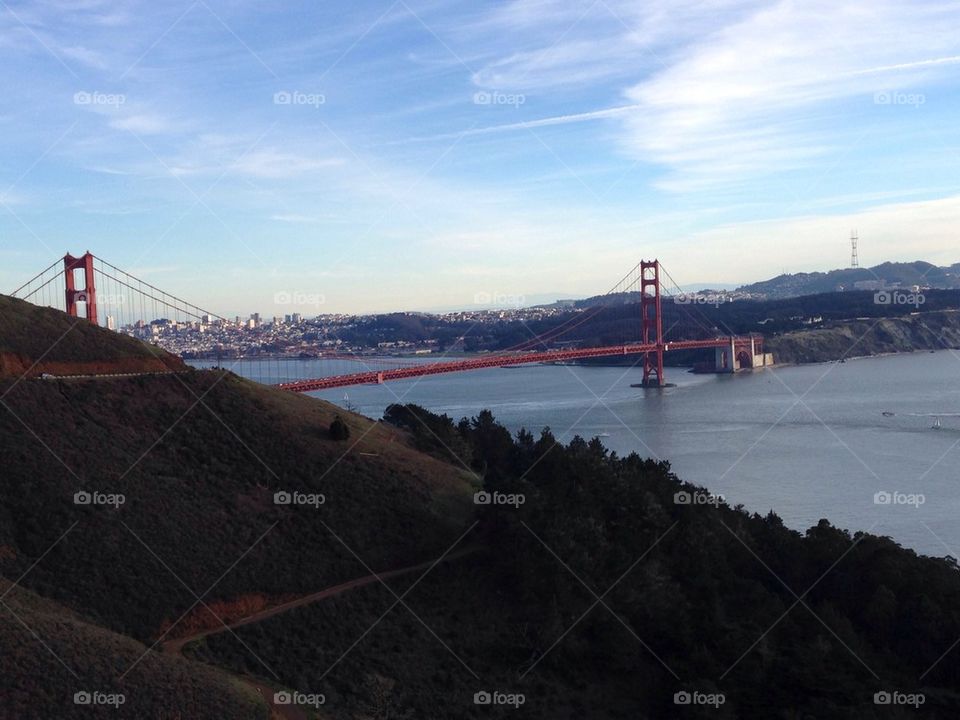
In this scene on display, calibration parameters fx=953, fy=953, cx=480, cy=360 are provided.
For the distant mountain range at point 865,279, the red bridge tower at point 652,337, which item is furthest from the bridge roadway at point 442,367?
the distant mountain range at point 865,279

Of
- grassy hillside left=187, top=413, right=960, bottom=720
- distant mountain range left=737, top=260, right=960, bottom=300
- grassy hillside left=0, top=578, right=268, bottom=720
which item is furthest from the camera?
distant mountain range left=737, top=260, right=960, bottom=300

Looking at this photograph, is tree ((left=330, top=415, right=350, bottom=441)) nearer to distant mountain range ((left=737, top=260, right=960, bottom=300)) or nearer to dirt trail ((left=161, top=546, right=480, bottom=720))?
dirt trail ((left=161, top=546, right=480, bottom=720))

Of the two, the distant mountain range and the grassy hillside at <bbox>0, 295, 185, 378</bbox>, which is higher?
the distant mountain range

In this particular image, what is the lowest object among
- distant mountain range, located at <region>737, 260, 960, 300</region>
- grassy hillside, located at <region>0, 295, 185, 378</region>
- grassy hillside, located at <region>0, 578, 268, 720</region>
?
grassy hillside, located at <region>0, 578, 268, 720</region>

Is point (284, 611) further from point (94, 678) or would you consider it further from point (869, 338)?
point (869, 338)

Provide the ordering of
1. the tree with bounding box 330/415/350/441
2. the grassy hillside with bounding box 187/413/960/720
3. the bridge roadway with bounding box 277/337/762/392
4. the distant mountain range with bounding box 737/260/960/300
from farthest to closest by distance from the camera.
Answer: the distant mountain range with bounding box 737/260/960/300
the bridge roadway with bounding box 277/337/762/392
the tree with bounding box 330/415/350/441
the grassy hillside with bounding box 187/413/960/720

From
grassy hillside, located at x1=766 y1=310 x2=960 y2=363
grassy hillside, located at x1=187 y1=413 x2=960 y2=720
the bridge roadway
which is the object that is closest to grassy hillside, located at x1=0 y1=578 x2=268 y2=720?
grassy hillside, located at x1=187 y1=413 x2=960 y2=720

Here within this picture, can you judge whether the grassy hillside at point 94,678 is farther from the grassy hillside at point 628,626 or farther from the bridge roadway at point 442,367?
the bridge roadway at point 442,367

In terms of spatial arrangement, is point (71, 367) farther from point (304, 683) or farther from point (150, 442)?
point (304, 683)

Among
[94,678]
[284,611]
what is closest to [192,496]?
[284,611]
